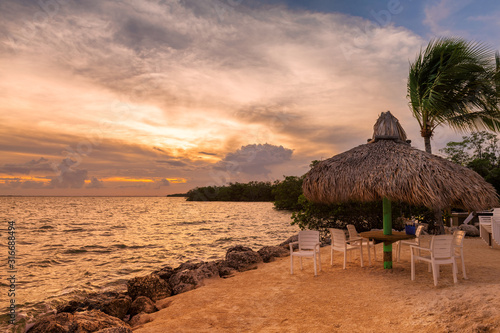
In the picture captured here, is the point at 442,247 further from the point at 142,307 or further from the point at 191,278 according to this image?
the point at 142,307

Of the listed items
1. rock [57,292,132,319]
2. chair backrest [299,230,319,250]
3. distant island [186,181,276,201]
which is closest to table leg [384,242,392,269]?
chair backrest [299,230,319,250]

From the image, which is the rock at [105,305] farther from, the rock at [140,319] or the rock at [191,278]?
the rock at [191,278]

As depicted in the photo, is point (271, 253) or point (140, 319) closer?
point (140, 319)

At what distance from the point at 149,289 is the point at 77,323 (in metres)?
2.60

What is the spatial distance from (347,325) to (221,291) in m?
3.04

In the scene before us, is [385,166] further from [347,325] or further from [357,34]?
[357,34]

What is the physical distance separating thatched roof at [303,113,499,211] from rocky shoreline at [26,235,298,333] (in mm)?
3318

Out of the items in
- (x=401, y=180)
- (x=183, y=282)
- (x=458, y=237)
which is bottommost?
(x=183, y=282)

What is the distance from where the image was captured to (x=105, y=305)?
23.0ft

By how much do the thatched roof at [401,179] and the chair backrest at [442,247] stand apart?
2.54 ft

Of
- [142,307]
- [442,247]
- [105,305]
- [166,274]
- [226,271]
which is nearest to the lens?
[442,247]

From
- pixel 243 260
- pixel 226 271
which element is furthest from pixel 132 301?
pixel 243 260

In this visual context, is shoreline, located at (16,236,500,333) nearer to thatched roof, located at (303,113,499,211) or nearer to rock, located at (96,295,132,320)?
rock, located at (96,295,132,320)

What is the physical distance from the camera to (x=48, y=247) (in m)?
20.4
